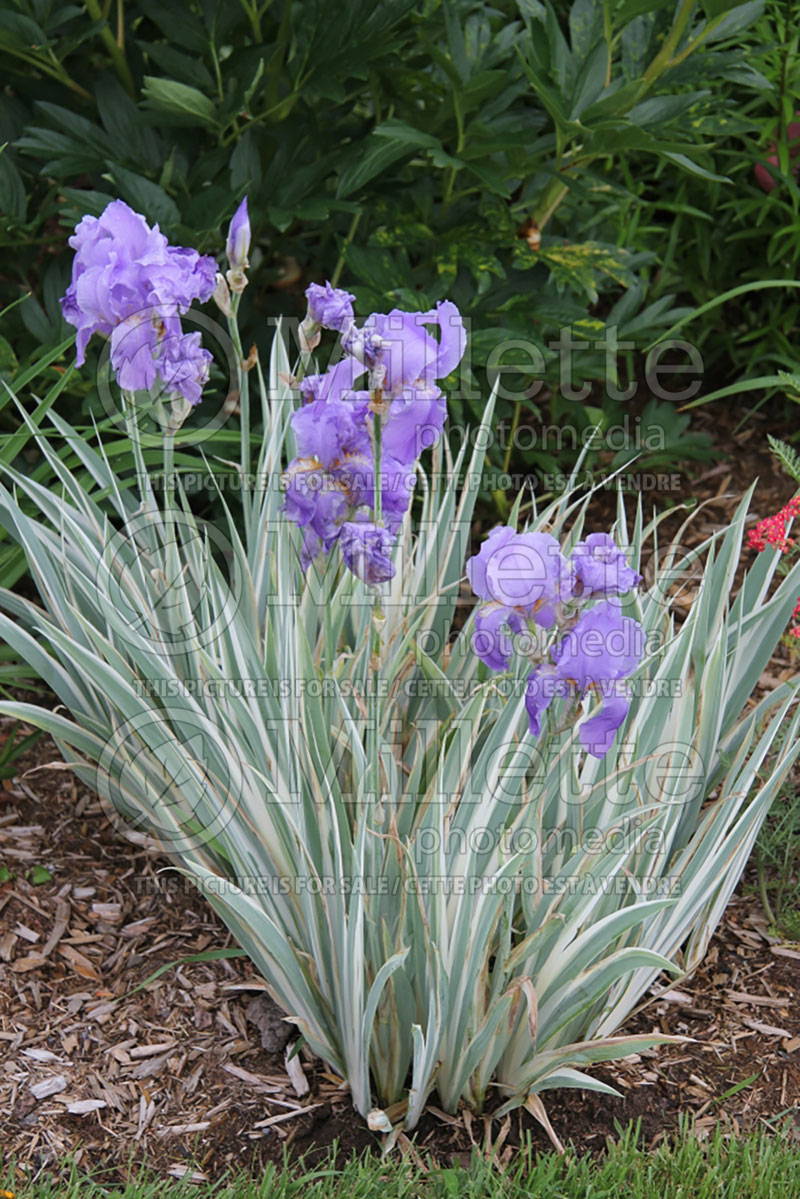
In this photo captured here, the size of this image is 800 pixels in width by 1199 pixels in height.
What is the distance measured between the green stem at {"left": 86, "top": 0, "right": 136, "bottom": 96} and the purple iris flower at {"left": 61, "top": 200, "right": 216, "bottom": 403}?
96 centimetres

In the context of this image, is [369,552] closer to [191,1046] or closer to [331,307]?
[331,307]

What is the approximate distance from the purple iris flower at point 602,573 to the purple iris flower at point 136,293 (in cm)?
52

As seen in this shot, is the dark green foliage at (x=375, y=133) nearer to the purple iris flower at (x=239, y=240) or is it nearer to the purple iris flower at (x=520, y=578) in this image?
the purple iris flower at (x=239, y=240)

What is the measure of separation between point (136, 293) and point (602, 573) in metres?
0.62

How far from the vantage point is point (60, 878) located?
71.7 inches

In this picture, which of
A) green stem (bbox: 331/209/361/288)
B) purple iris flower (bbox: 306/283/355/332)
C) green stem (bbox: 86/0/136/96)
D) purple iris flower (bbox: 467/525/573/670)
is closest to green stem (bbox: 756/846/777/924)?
purple iris flower (bbox: 467/525/573/670)

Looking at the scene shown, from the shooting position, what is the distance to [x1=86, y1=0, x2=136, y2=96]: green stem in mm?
2076

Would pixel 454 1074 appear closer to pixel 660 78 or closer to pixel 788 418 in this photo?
pixel 660 78

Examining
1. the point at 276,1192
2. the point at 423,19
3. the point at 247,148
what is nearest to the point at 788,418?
the point at 423,19

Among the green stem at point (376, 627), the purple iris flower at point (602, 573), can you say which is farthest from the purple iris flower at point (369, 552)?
the purple iris flower at point (602, 573)

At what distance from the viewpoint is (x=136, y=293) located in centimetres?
129

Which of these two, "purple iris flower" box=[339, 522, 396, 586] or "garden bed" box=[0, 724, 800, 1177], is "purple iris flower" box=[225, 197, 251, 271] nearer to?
"purple iris flower" box=[339, 522, 396, 586]

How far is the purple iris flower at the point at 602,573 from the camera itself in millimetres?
1086

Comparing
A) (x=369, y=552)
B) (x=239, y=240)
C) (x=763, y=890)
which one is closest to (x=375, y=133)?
(x=239, y=240)
